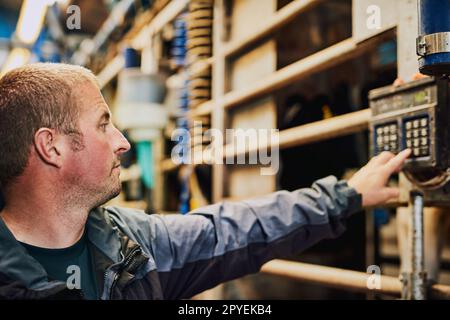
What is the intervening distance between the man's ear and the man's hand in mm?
693

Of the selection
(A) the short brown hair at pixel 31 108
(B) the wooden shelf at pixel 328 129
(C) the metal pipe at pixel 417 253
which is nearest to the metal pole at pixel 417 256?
(C) the metal pipe at pixel 417 253

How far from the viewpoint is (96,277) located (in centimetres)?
119

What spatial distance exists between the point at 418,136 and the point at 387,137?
3.9 inches

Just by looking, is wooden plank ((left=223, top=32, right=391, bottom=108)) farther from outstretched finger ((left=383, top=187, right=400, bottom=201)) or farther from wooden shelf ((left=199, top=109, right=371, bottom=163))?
outstretched finger ((left=383, top=187, right=400, bottom=201))

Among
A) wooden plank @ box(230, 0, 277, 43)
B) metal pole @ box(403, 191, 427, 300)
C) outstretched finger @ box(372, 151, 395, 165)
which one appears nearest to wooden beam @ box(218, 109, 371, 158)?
outstretched finger @ box(372, 151, 395, 165)

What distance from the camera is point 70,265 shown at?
1.20 meters

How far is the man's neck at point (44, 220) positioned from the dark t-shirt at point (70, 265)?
0.06ft

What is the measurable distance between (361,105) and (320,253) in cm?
81

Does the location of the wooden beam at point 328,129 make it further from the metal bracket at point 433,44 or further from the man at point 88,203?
the metal bracket at point 433,44

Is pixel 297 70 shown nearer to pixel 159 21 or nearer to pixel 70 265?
pixel 70 265

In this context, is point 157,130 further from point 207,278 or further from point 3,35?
point 3,35

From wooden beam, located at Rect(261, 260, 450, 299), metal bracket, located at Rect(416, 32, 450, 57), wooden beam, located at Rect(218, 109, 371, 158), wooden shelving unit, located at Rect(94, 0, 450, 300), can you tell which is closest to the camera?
metal bracket, located at Rect(416, 32, 450, 57)

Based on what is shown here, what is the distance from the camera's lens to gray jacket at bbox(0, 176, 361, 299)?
1.27 metres
